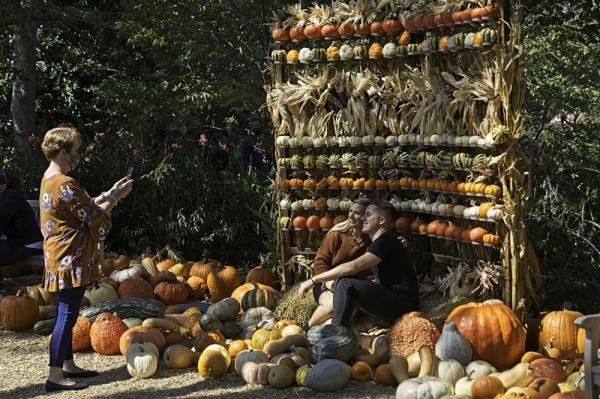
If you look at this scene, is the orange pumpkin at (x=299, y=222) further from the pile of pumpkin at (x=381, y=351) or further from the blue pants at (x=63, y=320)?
the blue pants at (x=63, y=320)

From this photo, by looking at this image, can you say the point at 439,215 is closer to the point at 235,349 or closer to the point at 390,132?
the point at 390,132

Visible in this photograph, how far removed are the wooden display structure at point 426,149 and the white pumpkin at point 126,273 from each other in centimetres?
152

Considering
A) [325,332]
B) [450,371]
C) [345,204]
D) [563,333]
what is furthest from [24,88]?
[450,371]

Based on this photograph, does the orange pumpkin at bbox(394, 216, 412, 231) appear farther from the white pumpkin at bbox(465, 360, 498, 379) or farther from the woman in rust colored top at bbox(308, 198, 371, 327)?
the white pumpkin at bbox(465, 360, 498, 379)

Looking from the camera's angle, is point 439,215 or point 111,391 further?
point 439,215

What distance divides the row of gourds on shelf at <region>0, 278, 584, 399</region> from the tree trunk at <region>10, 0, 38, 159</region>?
25.5 feet

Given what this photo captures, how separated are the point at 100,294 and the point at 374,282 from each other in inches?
117

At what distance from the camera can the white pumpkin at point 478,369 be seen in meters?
5.96

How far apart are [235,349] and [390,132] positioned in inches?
105

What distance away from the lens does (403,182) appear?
831 cm

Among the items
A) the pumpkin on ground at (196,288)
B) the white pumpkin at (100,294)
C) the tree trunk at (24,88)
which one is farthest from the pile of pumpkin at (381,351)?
the tree trunk at (24,88)

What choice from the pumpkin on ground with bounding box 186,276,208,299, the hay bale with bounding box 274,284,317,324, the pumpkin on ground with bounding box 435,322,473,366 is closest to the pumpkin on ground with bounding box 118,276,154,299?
the pumpkin on ground with bounding box 186,276,208,299

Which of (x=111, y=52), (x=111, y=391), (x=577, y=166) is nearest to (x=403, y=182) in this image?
(x=577, y=166)

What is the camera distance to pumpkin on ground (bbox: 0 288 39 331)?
8.26 m
